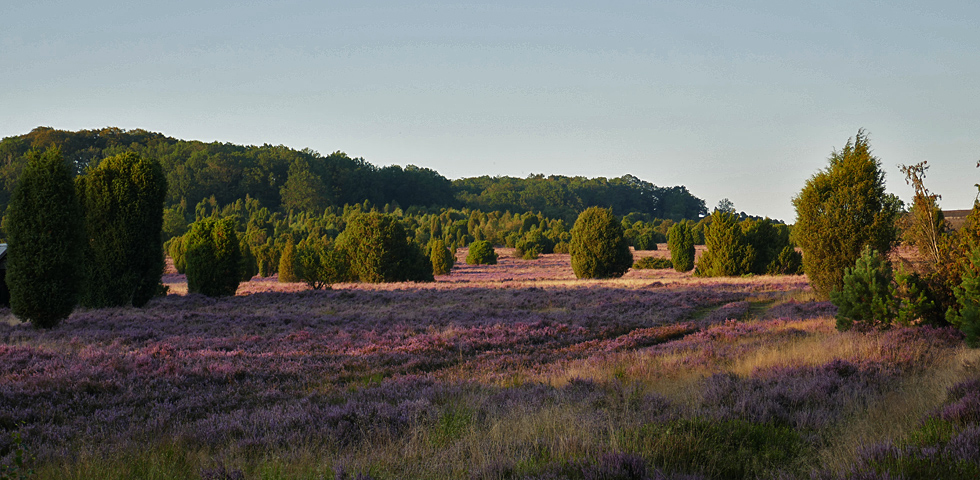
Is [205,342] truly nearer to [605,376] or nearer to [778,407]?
[605,376]

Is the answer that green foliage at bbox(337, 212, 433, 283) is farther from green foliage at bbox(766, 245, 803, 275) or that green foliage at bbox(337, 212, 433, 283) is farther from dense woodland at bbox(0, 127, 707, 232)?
dense woodland at bbox(0, 127, 707, 232)

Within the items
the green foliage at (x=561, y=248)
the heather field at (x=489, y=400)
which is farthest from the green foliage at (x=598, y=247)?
the green foliage at (x=561, y=248)

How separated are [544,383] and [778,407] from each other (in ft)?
12.0

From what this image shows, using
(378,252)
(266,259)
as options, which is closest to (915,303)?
(378,252)

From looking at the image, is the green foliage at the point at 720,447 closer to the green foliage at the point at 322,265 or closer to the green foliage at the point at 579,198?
the green foliage at the point at 322,265

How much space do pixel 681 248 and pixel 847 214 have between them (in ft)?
97.3

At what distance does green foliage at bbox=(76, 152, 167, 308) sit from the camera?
21.7 meters

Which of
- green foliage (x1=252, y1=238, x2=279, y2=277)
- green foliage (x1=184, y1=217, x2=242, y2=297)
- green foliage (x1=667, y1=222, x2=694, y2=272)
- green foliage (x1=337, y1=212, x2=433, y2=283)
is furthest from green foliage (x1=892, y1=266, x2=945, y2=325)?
green foliage (x1=252, y1=238, x2=279, y2=277)

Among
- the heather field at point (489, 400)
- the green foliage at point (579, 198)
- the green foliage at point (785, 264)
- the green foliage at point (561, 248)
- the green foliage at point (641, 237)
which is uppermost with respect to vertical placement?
the green foliage at point (579, 198)

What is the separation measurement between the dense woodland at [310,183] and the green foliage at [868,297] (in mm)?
105740

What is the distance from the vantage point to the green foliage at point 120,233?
Result: 21.7 m

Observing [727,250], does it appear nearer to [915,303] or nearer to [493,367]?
[915,303]

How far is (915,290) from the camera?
34.4 ft

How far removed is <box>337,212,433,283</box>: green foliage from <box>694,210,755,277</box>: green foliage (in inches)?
797
